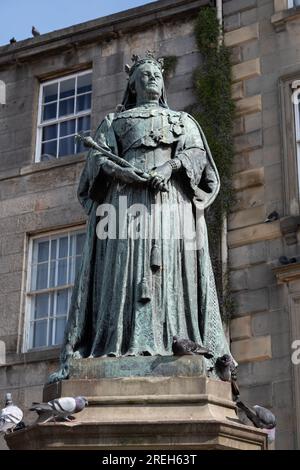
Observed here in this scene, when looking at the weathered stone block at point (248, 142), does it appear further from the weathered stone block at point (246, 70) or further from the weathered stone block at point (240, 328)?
the weathered stone block at point (240, 328)

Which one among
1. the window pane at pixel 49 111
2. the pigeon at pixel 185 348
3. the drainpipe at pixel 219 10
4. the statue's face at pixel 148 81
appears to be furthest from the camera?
the window pane at pixel 49 111

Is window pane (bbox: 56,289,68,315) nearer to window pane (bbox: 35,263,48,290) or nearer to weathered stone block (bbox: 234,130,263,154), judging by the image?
window pane (bbox: 35,263,48,290)

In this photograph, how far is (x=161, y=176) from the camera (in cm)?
698

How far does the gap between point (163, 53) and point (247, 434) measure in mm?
11955

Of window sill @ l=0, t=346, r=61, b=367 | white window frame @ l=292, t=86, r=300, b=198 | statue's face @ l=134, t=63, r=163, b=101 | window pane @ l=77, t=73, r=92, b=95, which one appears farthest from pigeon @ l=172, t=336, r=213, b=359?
window pane @ l=77, t=73, r=92, b=95

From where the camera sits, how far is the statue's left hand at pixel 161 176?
696cm

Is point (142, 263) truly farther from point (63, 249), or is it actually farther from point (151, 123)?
point (63, 249)

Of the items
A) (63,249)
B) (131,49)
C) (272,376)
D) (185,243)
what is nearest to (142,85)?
(185,243)

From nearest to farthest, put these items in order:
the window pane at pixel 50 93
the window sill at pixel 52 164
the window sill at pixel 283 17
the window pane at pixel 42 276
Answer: the window sill at pixel 283 17
the window pane at pixel 42 276
the window sill at pixel 52 164
the window pane at pixel 50 93

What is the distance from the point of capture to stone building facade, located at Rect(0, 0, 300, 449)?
13.9 m

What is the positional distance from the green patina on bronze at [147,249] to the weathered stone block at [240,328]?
686cm

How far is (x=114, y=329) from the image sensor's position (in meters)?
6.61

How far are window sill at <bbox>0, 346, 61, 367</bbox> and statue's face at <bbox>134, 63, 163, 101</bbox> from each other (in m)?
8.25

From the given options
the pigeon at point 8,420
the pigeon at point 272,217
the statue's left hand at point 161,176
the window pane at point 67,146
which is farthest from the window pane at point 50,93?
the pigeon at point 8,420
